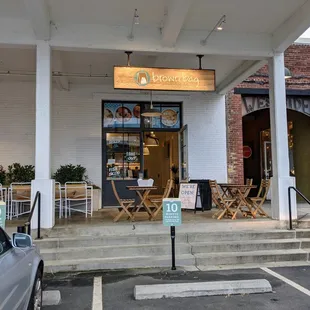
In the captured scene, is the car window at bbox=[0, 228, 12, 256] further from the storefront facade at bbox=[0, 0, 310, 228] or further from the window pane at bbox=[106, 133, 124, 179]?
the window pane at bbox=[106, 133, 124, 179]

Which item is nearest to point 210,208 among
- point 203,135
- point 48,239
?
point 203,135

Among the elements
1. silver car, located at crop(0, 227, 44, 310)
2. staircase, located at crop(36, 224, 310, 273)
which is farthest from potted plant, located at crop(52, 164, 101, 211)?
silver car, located at crop(0, 227, 44, 310)

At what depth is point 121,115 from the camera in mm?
10008

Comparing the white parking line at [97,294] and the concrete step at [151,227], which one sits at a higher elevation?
the concrete step at [151,227]

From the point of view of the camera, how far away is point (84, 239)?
5840 millimetres

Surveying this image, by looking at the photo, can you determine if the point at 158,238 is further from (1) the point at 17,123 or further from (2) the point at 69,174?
(1) the point at 17,123

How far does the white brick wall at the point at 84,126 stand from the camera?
30.8 feet

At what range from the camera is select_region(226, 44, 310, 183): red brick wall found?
1023 cm

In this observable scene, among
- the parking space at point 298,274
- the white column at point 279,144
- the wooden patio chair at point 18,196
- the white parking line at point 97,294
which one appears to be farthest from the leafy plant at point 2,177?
the parking space at point 298,274

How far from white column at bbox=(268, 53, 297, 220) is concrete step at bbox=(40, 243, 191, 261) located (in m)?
2.28

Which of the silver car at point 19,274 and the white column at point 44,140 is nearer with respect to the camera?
the silver car at point 19,274

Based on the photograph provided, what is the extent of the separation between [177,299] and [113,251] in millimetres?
1855

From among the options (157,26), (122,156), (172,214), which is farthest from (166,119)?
(172,214)

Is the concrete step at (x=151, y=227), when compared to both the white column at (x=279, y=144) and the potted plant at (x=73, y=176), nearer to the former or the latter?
the white column at (x=279, y=144)
